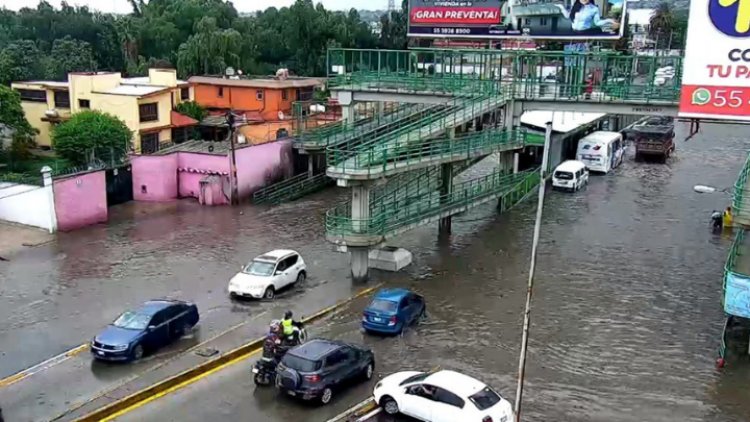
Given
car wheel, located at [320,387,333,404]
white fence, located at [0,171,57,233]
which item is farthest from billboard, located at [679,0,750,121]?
white fence, located at [0,171,57,233]

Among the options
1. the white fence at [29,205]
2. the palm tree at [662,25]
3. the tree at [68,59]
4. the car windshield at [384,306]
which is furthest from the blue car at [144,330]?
the palm tree at [662,25]

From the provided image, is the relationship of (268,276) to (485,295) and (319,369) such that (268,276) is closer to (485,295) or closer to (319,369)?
(485,295)

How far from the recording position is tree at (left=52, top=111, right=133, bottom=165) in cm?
3909

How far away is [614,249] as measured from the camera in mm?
31281

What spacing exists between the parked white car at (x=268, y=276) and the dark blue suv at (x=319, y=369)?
6.87m

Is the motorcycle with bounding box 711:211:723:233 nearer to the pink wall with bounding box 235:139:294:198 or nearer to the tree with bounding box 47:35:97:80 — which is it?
the pink wall with bounding box 235:139:294:198

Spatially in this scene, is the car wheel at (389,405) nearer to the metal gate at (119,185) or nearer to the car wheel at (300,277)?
the car wheel at (300,277)

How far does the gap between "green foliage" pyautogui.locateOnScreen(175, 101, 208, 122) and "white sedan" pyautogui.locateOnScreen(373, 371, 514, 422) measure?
3634cm

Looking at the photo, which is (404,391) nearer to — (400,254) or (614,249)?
(400,254)

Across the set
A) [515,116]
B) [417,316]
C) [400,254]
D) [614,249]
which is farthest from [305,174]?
[417,316]

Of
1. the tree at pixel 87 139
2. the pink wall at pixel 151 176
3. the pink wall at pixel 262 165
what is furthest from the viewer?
the tree at pixel 87 139

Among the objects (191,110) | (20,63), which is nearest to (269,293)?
(191,110)

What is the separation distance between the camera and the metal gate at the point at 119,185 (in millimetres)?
36438

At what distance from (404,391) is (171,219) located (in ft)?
71.1
